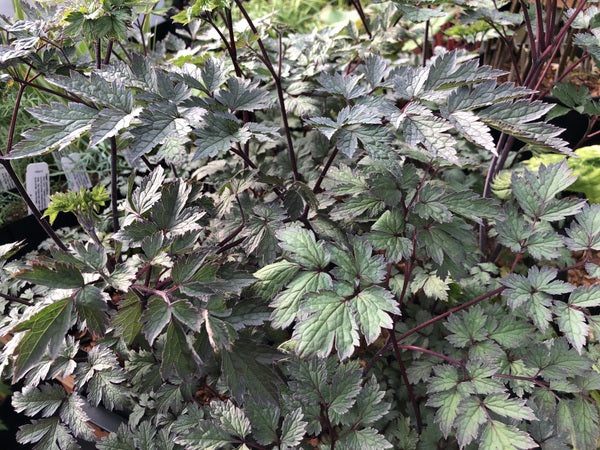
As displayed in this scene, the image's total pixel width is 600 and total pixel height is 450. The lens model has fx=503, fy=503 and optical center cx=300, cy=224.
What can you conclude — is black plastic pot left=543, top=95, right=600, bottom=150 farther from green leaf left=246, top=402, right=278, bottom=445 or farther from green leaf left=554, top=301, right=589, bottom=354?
green leaf left=246, top=402, right=278, bottom=445

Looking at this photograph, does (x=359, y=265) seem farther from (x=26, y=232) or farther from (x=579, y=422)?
(x=26, y=232)

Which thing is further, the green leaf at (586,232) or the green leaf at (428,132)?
the green leaf at (586,232)

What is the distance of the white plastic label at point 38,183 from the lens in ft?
4.26

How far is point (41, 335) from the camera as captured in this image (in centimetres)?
68

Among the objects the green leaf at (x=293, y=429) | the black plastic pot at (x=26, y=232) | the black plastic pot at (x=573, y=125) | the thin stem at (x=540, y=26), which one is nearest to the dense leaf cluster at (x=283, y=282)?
the green leaf at (x=293, y=429)

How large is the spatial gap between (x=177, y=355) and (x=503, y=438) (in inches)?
20.3

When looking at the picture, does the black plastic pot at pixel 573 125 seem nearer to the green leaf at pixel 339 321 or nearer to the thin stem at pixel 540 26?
the thin stem at pixel 540 26

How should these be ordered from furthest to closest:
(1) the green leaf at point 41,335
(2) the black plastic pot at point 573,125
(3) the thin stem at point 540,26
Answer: (2) the black plastic pot at point 573,125, (3) the thin stem at point 540,26, (1) the green leaf at point 41,335

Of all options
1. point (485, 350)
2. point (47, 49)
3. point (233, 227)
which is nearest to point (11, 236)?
point (47, 49)

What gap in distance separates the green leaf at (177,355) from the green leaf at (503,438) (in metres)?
0.47

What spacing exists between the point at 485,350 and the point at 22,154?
0.82 meters

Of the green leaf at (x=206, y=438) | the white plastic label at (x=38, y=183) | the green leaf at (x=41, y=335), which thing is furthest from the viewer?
the white plastic label at (x=38, y=183)

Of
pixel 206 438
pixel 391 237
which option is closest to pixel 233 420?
pixel 206 438

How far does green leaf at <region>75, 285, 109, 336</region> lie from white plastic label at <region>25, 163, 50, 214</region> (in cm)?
74
